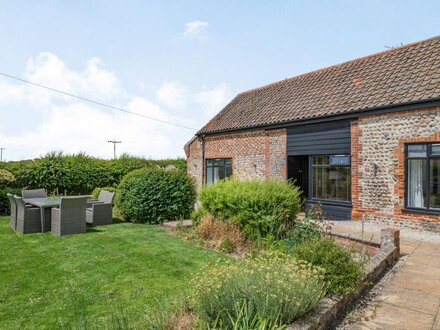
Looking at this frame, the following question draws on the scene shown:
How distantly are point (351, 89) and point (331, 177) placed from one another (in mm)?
3305

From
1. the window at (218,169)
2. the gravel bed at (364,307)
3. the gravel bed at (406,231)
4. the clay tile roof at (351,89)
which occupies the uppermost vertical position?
the clay tile roof at (351,89)

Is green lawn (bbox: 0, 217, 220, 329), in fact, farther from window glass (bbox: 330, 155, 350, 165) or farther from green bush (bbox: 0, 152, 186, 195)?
green bush (bbox: 0, 152, 186, 195)

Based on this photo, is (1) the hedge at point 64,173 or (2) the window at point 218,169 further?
(2) the window at point 218,169

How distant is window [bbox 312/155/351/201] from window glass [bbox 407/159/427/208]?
201cm

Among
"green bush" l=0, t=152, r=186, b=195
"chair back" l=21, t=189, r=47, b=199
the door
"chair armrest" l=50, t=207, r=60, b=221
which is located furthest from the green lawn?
"green bush" l=0, t=152, r=186, b=195

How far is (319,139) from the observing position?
36.7 feet

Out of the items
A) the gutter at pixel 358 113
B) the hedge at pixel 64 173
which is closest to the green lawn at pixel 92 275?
the gutter at pixel 358 113

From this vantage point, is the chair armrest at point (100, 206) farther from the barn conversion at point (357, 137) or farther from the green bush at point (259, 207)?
the barn conversion at point (357, 137)

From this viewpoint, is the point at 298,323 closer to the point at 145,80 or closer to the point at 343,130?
the point at 343,130

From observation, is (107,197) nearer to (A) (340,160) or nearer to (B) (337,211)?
(B) (337,211)

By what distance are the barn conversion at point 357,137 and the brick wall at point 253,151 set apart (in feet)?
0.14

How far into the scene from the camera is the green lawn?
374cm

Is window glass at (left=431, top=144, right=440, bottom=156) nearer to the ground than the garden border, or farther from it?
farther from it

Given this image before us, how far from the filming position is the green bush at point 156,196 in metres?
10.2
